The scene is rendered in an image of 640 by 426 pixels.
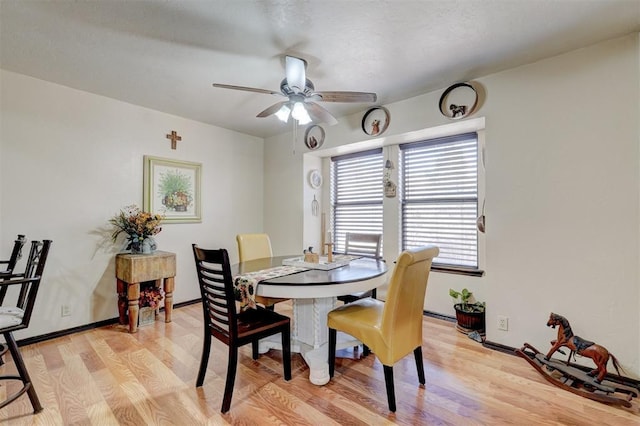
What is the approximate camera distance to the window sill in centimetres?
315

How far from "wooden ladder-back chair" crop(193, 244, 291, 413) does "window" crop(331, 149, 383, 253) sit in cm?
229

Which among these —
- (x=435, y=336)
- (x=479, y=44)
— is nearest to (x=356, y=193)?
(x=435, y=336)

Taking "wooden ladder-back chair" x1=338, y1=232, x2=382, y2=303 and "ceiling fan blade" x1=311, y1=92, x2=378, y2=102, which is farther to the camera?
"wooden ladder-back chair" x1=338, y1=232, x2=382, y2=303

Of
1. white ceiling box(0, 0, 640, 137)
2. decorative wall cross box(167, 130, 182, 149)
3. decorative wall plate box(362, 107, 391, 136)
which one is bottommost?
decorative wall cross box(167, 130, 182, 149)

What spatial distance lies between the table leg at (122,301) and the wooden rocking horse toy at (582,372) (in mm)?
3758

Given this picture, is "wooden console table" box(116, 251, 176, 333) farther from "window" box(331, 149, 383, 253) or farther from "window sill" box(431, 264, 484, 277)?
"window sill" box(431, 264, 484, 277)

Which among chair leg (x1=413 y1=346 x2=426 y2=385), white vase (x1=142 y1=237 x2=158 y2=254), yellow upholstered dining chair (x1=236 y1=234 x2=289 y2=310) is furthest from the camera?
white vase (x1=142 y1=237 x2=158 y2=254)

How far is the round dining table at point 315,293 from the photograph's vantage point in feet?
6.27

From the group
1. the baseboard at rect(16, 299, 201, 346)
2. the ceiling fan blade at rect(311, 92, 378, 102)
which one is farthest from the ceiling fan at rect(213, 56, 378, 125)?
the baseboard at rect(16, 299, 201, 346)

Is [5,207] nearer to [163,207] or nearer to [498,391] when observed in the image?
[163,207]

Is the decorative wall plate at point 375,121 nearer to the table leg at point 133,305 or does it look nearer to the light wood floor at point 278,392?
the light wood floor at point 278,392

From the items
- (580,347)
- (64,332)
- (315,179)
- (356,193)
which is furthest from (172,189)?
(580,347)

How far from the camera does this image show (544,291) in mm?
2422

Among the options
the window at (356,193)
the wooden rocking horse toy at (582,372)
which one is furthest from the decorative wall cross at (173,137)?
the wooden rocking horse toy at (582,372)
